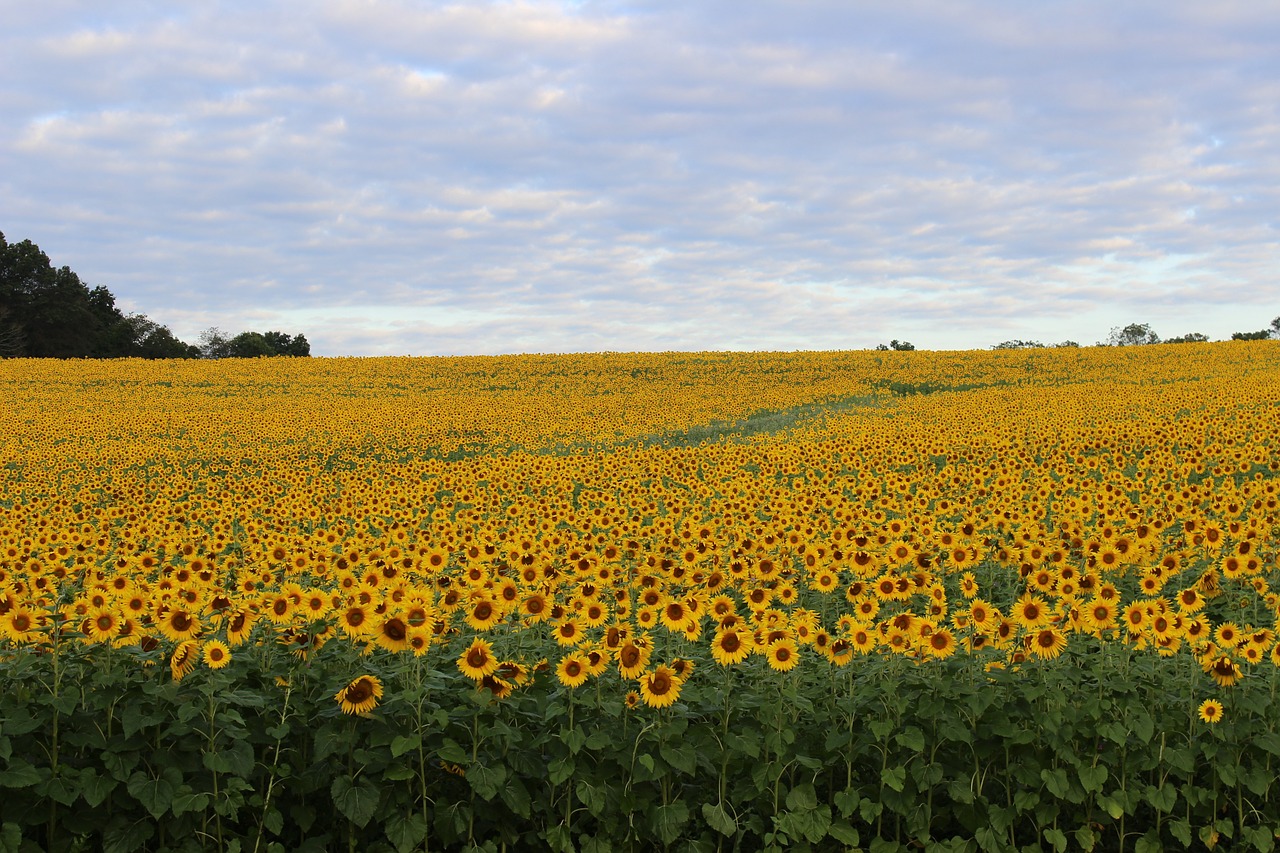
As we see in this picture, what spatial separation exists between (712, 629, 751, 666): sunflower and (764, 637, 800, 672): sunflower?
15 cm

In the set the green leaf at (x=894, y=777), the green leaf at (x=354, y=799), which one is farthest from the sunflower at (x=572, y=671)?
the green leaf at (x=894, y=777)

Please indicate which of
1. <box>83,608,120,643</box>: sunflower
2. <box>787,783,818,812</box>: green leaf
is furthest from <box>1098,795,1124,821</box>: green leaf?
<box>83,608,120,643</box>: sunflower

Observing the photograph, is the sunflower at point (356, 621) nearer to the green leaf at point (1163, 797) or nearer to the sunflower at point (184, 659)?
the sunflower at point (184, 659)

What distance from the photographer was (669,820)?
225 inches

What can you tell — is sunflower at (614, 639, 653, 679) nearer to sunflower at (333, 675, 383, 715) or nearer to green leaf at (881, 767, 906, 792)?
sunflower at (333, 675, 383, 715)

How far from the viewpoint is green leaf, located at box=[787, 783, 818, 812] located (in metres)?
5.84

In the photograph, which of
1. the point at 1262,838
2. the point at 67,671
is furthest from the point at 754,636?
the point at 67,671

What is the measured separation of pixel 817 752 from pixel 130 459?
2291 cm

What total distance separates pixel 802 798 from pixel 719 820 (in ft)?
1.69

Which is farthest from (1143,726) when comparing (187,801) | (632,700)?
(187,801)

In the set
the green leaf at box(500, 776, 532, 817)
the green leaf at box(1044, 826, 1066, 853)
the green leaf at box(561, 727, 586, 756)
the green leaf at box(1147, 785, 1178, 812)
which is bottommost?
the green leaf at box(1044, 826, 1066, 853)

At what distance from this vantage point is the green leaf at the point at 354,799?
17.9 ft

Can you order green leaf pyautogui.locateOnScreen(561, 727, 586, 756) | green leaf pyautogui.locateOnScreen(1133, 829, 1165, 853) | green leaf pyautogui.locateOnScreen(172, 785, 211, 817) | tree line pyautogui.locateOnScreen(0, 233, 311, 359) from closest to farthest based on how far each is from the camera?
green leaf pyautogui.locateOnScreen(172, 785, 211, 817), green leaf pyautogui.locateOnScreen(561, 727, 586, 756), green leaf pyautogui.locateOnScreen(1133, 829, 1165, 853), tree line pyautogui.locateOnScreen(0, 233, 311, 359)

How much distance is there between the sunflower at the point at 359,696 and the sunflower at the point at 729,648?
195 centimetres
